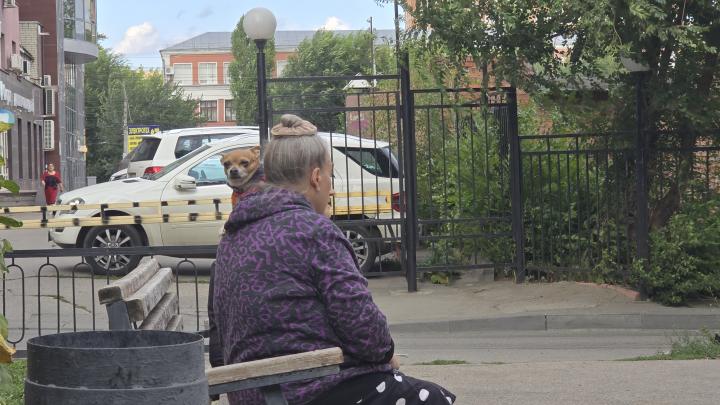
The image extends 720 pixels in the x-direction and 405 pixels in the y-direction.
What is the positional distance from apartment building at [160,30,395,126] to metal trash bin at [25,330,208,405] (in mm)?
125730

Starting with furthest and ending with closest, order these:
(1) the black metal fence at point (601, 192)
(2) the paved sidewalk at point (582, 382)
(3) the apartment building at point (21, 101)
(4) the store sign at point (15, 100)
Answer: (3) the apartment building at point (21, 101), (4) the store sign at point (15, 100), (1) the black metal fence at point (601, 192), (2) the paved sidewalk at point (582, 382)

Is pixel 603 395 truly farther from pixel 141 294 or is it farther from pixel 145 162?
pixel 145 162

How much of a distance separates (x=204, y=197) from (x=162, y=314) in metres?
10.6

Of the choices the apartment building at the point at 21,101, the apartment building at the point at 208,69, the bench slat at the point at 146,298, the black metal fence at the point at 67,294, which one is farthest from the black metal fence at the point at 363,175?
the apartment building at the point at 208,69

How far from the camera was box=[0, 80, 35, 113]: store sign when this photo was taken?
4297 centimetres

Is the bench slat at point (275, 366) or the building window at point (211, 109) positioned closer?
the bench slat at point (275, 366)

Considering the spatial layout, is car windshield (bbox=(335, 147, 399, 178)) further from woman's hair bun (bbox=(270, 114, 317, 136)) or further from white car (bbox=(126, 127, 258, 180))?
woman's hair bun (bbox=(270, 114, 317, 136))

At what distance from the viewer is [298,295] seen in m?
3.44

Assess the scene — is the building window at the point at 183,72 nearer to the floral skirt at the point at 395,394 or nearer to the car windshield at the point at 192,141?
the car windshield at the point at 192,141

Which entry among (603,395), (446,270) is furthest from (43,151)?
(603,395)

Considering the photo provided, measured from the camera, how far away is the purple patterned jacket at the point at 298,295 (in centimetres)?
344

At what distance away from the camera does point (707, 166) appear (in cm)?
1202

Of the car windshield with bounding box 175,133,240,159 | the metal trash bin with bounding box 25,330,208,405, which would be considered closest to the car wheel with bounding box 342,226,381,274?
the car windshield with bounding box 175,133,240,159

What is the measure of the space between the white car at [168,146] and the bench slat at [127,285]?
54.6ft
